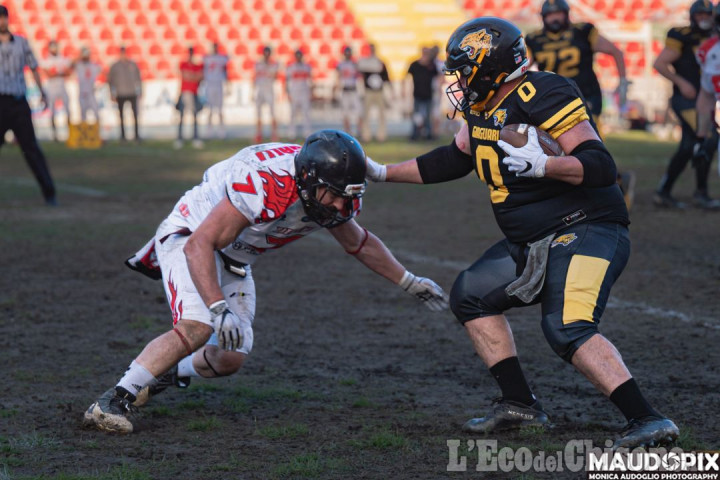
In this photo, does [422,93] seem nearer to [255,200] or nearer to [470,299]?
[470,299]

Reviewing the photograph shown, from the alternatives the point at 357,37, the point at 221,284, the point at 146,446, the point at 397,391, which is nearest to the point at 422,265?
the point at 397,391

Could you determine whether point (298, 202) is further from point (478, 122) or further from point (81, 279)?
point (81, 279)

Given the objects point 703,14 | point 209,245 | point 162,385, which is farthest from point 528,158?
point 703,14

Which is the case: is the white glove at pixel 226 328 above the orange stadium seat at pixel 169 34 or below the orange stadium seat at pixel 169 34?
above

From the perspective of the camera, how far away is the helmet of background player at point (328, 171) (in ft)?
13.3

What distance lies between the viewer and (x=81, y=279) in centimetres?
793

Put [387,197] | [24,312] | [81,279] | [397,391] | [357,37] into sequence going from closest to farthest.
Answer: [397,391] → [24,312] → [81,279] → [387,197] → [357,37]

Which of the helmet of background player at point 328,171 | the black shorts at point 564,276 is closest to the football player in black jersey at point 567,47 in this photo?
the black shorts at point 564,276

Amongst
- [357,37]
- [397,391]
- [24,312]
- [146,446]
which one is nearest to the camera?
[146,446]

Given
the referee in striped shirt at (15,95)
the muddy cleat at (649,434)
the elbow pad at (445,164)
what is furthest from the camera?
the referee in striped shirt at (15,95)

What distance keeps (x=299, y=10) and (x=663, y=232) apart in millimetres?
24588

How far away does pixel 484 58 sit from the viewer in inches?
162

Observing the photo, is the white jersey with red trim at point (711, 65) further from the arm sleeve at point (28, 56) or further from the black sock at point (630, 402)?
the arm sleeve at point (28, 56)

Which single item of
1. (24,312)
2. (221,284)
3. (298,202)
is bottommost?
(24,312)
